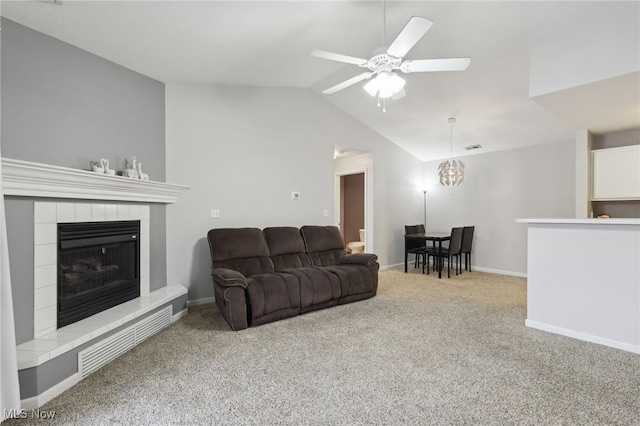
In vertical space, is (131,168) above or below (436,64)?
below

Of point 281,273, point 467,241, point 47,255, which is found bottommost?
point 281,273

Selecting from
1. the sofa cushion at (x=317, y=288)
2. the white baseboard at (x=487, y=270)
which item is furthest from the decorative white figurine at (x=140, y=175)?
the white baseboard at (x=487, y=270)

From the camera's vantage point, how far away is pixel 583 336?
9.18 ft

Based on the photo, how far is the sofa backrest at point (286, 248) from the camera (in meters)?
4.02

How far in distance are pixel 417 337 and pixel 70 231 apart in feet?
9.84

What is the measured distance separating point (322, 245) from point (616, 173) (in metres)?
3.85

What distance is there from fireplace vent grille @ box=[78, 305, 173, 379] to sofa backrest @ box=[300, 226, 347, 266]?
6.17 feet

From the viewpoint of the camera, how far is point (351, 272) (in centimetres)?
386

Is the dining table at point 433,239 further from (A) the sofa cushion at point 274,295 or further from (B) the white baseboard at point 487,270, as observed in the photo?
(A) the sofa cushion at point 274,295

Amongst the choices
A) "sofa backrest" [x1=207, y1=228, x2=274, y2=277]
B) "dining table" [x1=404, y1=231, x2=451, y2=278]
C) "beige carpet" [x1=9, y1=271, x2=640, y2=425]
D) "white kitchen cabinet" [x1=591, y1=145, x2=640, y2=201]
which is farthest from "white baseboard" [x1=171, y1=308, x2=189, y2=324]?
"white kitchen cabinet" [x1=591, y1=145, x2=640, y2=201]

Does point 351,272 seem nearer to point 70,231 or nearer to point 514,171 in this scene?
point 70,231

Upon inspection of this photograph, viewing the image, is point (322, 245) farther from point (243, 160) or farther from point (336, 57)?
point (336, 57)

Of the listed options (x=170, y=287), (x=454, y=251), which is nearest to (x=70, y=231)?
(x=170, y=287)

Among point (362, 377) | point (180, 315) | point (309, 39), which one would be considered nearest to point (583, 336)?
point (362, 377)
